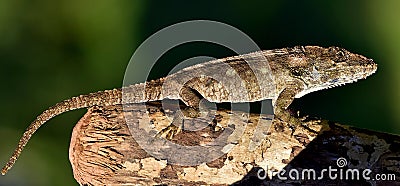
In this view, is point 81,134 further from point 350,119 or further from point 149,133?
point 350,119

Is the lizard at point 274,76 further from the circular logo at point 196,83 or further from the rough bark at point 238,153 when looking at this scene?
the rough bark at point 238,153

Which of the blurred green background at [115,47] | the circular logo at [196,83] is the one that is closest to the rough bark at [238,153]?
the circular logo at [196,83]

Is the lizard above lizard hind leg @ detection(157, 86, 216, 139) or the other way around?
above

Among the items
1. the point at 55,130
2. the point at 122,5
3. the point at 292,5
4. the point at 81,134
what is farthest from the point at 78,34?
the point at 81,134

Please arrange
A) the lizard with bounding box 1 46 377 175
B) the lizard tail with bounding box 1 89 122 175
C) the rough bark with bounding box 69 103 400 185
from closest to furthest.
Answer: the rough bark with bounding box 69 103 400 185
the lizard tail with bounding box 1 89 122 175
the lizard with bounding box 1 46 377 175

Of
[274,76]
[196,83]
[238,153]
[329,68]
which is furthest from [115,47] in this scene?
[238,153]

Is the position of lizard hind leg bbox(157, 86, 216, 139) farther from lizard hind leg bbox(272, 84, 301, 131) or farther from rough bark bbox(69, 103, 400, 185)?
lizard hind leg bbox(272, 84, 301, 131)

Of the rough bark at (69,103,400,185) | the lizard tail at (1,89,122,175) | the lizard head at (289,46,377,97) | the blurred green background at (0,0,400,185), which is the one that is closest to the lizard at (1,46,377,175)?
the lizard head at (289,46,377,97)
